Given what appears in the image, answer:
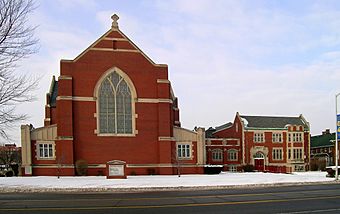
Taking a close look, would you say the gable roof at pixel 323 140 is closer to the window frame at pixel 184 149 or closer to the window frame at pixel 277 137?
the window frame at pixel 277 137

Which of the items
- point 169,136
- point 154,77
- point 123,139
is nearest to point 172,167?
point 169,136

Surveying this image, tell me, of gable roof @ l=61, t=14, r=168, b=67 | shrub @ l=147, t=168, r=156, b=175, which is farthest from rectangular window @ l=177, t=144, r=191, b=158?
gable roof @ l=61, t=14, r=168, b=67

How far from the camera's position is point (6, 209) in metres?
11.8

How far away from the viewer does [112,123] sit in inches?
1478

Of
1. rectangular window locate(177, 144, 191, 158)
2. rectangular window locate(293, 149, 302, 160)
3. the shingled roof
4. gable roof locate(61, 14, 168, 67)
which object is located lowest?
rectangular window locate(293, 149, 302, 160)

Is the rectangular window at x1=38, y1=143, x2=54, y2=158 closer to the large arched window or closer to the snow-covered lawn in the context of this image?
the large arched window

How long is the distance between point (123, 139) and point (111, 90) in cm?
533

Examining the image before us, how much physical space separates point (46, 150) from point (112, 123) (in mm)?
7104

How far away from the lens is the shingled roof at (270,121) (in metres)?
59.9

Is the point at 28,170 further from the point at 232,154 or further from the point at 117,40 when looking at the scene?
the point at 232,154

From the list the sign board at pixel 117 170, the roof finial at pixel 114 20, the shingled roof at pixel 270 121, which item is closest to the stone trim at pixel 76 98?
the roof finial at pixel 114 20

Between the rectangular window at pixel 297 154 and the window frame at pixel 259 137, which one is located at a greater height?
the window frame at pixel 259 137

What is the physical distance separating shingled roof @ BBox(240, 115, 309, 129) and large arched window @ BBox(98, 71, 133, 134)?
2715cm

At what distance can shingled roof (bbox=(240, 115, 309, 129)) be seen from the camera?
197 feet
